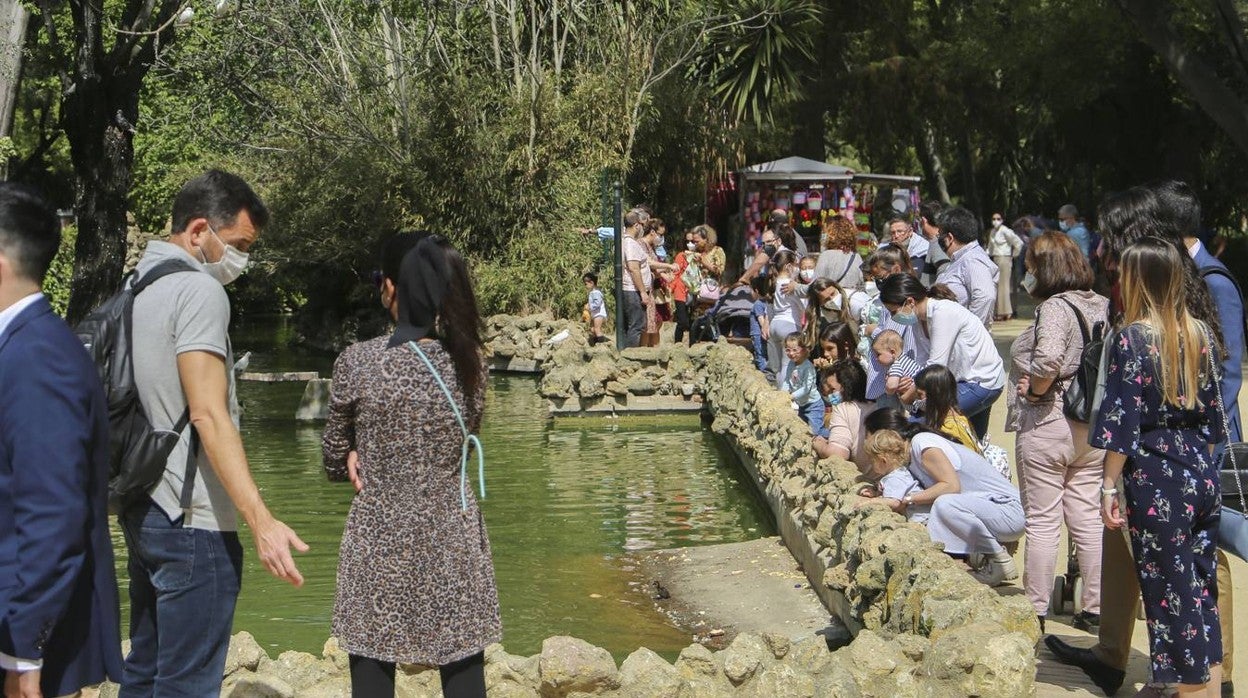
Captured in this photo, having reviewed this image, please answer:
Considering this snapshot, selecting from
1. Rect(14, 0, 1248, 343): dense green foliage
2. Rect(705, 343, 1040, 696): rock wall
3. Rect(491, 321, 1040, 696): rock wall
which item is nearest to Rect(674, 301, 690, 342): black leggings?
Rect(491, 321, 1040, 696): rock wall

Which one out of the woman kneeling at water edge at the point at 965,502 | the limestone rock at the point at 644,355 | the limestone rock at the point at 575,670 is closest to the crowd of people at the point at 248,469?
the limestone rock at the point at 575,670

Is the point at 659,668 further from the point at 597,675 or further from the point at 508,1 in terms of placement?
the point at 508,1

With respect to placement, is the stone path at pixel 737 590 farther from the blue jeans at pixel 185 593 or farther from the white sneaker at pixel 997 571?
the blue jeans at pixel 185 593

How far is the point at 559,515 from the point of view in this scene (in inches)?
442

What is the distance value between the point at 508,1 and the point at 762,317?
430 inches

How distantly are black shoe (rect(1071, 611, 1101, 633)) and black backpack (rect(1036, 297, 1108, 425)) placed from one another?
99 centimetres

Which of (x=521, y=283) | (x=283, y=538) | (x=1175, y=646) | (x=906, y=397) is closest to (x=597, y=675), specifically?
(x=283, y=538)

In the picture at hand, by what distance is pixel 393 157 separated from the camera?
25.3 meters

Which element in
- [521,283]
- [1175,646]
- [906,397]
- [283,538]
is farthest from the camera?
[521,283]

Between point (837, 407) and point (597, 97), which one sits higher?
point (597, 97)

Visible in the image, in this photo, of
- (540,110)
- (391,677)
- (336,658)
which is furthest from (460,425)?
(540,110)

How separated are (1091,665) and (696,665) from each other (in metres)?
1.59

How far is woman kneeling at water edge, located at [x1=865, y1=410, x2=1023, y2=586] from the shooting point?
23.3ft

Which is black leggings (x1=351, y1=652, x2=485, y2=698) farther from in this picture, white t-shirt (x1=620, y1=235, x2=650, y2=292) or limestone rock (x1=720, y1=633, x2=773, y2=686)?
white t-shirt (x1=620, y1=235, x2=650, y2=292)
